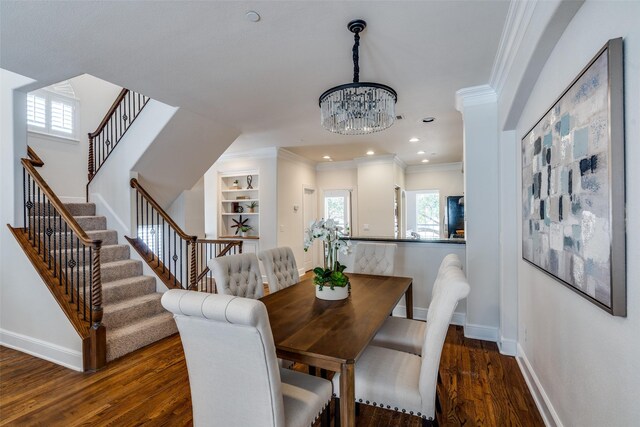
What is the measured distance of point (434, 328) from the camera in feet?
4.95

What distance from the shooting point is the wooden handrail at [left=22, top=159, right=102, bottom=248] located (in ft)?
9.26

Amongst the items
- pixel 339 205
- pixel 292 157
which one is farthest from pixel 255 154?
pixel 339 205

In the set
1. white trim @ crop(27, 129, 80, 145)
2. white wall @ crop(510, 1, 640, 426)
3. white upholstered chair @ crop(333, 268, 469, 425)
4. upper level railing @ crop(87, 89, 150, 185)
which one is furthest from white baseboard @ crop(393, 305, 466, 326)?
white trim @ crop(27, 129, 80, 145)

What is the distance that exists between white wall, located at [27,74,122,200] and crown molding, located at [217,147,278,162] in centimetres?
226

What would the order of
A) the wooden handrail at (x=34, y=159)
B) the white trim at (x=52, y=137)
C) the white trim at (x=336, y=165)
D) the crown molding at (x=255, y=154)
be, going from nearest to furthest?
the wooden handrail at (x=34, y=159), the white trim at (x=52, y=137), the crown molding at (x=255, y=154), the white trim at (x=336, y=165)

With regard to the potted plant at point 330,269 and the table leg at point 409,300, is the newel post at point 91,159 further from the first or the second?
the table leg at point 409,300

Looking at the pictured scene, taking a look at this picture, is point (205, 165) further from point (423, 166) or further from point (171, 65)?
point (423, 166)

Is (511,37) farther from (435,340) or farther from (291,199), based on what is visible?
(291,199)

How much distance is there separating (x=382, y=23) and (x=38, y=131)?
5.20 m

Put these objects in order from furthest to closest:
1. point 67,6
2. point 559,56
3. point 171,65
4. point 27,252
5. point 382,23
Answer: point 27,252 < point 171,65 < point 382,23 < point 67,6 < point 559,56

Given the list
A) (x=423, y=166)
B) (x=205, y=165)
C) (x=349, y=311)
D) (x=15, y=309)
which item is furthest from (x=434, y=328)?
(x=423, y=166)

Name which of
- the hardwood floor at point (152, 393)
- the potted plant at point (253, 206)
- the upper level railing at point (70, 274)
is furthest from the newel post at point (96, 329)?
the potted plant at point (253, 206)

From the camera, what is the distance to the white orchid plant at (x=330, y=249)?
2.27 meters

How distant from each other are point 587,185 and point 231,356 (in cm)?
166
